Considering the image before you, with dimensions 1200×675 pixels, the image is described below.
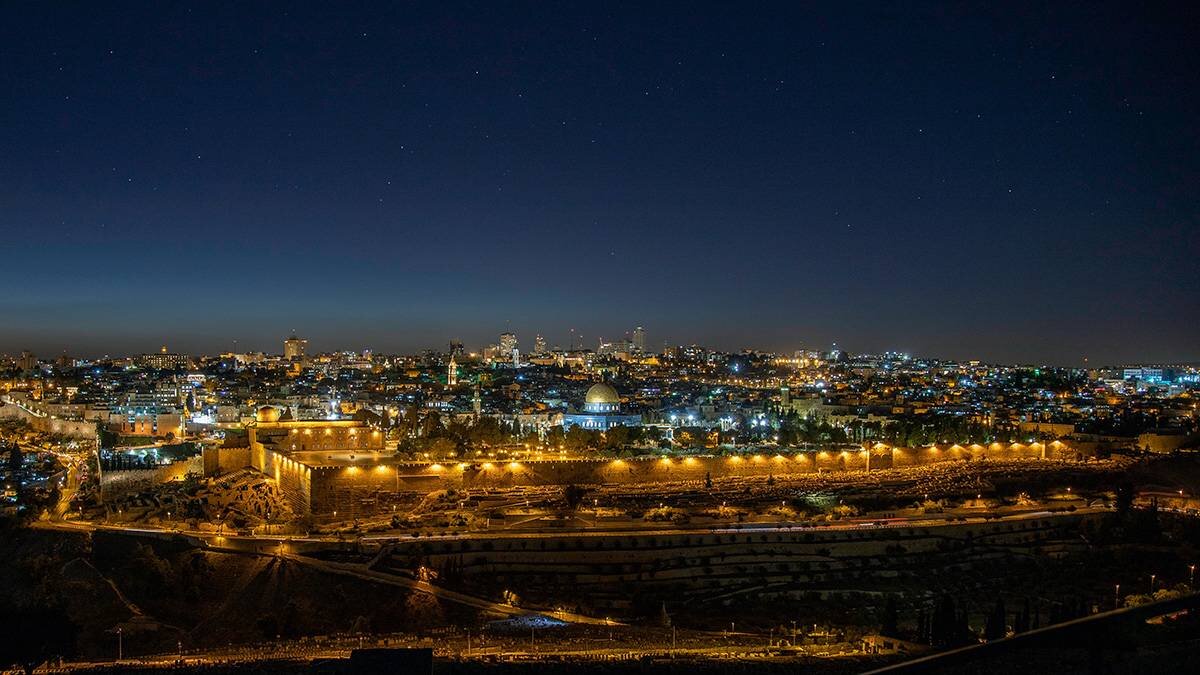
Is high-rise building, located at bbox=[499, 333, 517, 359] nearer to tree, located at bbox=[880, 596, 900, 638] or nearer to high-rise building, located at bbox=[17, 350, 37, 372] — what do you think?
high-rise building, located at bbox=[17, 350, 37, 372]

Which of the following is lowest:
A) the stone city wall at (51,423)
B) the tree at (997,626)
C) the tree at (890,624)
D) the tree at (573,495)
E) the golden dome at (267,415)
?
the tree at (890,624)

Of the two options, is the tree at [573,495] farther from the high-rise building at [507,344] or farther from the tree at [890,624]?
the high-rise building at [507,344]

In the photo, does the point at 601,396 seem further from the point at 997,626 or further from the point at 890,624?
the point at 997,626

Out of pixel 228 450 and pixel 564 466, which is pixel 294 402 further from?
pixel 564 466

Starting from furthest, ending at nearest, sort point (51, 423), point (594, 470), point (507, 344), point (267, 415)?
point (507, 344) < point (51, 423) < point (267, 415) < point (594, 470)

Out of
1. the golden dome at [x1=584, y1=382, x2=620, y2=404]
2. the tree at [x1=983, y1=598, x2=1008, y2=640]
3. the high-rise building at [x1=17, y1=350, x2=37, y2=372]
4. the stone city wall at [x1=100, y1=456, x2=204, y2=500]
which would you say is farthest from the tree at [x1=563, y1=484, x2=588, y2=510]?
the high-rise building at [x1=17, y1=350, x2=37, y2=372]

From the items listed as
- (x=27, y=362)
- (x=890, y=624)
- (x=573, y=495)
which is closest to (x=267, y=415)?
(x=573, y=495)

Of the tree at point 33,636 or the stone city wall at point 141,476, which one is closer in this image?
the tree at point 33,636

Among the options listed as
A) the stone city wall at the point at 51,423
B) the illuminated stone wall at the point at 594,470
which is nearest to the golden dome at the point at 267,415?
the illuminated stone wall at the point at 594,470

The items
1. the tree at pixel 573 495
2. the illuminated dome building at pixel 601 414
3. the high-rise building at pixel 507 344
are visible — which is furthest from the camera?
the high-rise building at pixel 507 344
